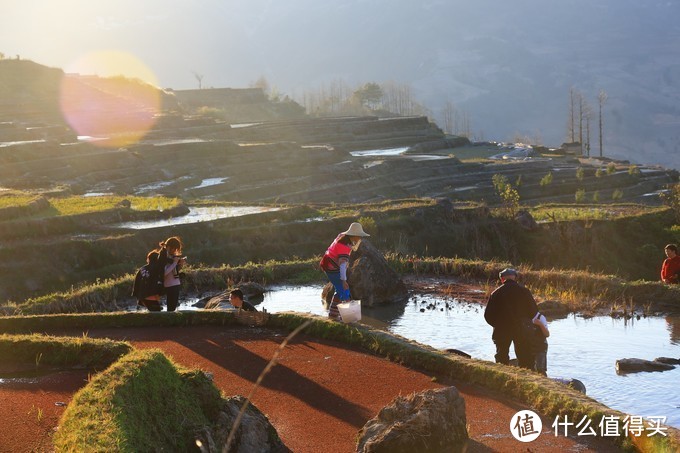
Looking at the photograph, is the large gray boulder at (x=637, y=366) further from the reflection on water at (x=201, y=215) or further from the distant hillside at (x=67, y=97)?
the distant hillside at (x=67, y=97)

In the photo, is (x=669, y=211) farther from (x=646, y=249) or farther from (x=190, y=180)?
(x=190, y=180)

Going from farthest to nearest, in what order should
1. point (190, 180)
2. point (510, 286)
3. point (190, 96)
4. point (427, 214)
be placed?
point (190, 96), point (190, 180), point (427, 214), point (510, 286)

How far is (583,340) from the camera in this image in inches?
617

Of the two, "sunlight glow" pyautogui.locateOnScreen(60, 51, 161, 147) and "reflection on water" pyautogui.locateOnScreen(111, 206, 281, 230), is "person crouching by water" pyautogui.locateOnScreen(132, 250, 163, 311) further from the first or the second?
"sunlight glow" pyautogui.locateOnScreen(60, 51, 161, 147)

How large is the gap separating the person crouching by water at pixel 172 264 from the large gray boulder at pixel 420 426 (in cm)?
748

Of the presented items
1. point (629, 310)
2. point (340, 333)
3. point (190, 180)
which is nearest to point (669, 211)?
point (629, 310)

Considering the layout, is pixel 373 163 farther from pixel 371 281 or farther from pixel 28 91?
pixel 371 281

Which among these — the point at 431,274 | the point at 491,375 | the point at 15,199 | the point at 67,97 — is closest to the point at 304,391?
the point at 491,375

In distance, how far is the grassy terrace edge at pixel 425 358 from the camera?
9.80 meters

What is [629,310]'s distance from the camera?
60.1ft

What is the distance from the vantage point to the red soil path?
936cm

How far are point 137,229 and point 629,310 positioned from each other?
15640 mm

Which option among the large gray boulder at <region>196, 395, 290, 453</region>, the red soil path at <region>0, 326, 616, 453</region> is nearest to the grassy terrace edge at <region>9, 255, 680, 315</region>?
the red soil path at <region>0, 326, 616, 453</region>

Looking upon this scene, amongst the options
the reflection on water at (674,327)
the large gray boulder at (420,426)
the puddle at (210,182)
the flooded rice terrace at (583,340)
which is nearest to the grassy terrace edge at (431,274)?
the reflection on water at (674,327)
